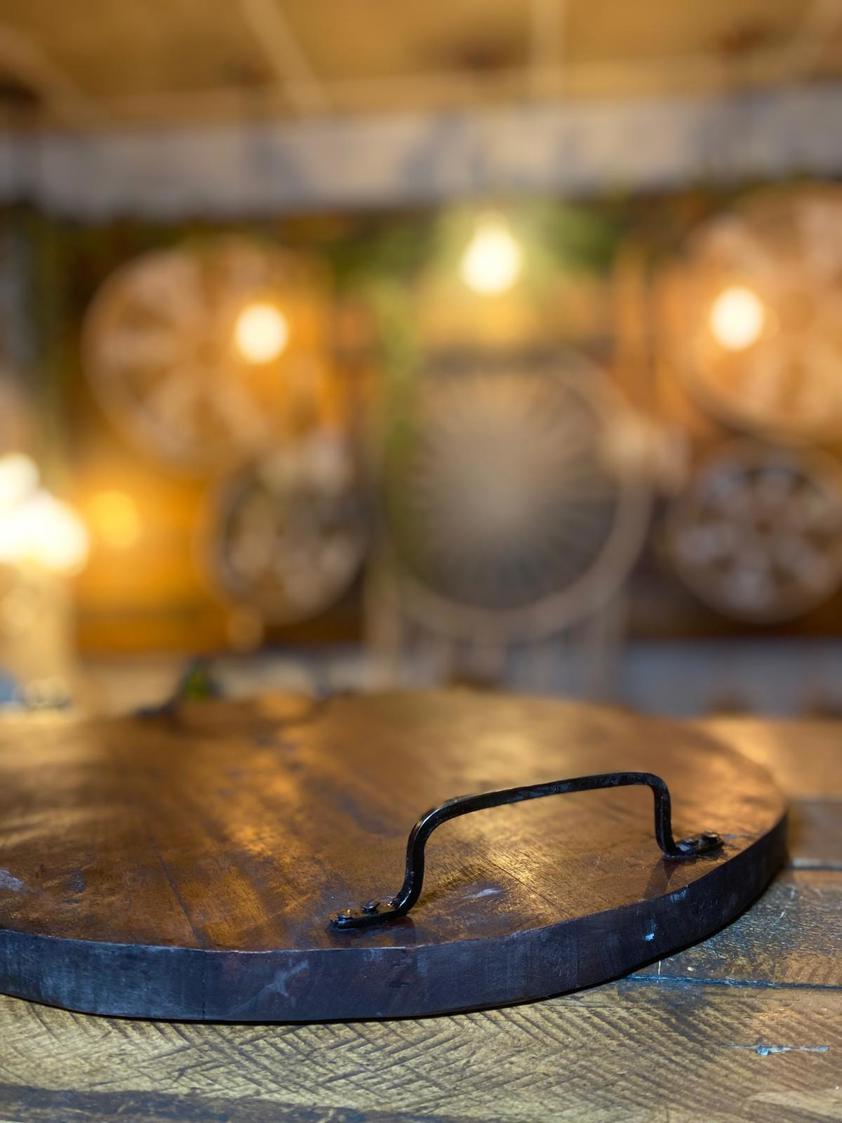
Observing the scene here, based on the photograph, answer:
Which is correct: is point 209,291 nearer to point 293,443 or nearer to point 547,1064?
point 293,443

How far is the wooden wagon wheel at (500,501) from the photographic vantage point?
4.78 metres

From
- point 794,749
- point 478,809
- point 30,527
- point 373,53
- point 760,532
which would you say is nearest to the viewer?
point 478,809

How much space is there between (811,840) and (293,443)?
392cm

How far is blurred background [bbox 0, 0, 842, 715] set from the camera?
4.64m

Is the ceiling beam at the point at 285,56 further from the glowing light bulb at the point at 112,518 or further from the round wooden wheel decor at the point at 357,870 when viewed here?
the round wooden wheel decor at the point at 357,870

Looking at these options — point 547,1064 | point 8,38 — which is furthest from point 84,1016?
point 8,38

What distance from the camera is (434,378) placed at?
4.85m

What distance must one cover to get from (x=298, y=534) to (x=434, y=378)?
949mm

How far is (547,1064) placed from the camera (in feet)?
2.42

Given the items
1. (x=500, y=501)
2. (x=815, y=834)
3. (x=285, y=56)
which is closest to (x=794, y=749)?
(x=815, y=834)

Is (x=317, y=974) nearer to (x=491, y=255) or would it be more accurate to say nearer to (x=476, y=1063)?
(x=476, y=1063)

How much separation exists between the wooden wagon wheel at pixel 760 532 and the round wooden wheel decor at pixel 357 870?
3.46 m

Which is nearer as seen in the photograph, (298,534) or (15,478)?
(15,478)

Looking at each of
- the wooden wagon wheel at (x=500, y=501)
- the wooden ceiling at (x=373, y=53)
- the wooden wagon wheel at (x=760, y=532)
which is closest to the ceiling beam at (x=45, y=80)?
the wooden ceiling at (x=373, y=53)
